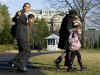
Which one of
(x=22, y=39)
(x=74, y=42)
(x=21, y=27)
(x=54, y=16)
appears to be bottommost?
(x=54, y=16)

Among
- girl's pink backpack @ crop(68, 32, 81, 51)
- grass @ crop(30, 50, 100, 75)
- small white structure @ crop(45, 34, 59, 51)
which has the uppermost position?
Answer: girl's pink backpack @ crop(68, 32, 81, 51)

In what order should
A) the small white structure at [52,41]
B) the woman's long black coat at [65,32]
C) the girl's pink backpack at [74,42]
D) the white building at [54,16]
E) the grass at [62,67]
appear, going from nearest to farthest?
1. the grass at [62,67]
2. the girl's pink backpack at [74,42]
3. the woman's long black coat at [65,32]
4. the white building at [54,16]
5. the small white structure at [52,41]

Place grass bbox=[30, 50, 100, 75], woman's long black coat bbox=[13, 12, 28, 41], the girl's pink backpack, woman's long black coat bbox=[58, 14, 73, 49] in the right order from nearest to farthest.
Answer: woman's long black coat bbox=[13, 12, 28, 41] < grass bbox=[30, 50, 100, 75] < the girl's pink backpack < woman's long black coat bbox=[58, 14, 73, 49]

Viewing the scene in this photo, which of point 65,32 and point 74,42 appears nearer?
point 74,42

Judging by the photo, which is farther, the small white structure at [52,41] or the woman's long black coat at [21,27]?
the small white structure at [52,41]

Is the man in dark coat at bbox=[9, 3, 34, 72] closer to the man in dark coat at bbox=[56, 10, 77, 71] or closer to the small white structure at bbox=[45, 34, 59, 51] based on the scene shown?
the man in dark coat at bbox=[56, 10, 77, 71]

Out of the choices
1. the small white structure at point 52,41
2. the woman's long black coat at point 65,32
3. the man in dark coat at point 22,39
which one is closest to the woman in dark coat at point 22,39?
the man in dark coat at point 22,39

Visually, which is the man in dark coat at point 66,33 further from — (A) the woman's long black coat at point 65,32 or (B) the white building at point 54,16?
(B) the white building at point 54,16

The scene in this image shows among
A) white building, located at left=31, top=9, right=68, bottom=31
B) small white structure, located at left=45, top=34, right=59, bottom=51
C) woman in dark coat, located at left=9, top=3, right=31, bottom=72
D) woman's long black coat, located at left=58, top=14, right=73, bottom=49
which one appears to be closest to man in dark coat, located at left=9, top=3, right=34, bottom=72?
woman in dark coat, located at left=9, top=3, right=31, bottom=72

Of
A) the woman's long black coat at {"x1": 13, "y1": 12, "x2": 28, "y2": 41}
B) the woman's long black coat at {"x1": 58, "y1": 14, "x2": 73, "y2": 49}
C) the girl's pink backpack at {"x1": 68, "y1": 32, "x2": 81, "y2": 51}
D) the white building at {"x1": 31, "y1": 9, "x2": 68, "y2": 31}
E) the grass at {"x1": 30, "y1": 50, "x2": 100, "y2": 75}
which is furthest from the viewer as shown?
the white building at {"x1": 31, "y1": 9, "x2": 68, "y2": 31}

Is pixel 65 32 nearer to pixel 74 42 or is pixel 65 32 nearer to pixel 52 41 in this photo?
pixel 74 42

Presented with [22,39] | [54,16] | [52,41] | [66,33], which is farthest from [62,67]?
[52,41]

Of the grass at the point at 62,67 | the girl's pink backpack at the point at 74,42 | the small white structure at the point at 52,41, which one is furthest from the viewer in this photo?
the small white structure at the point at 52,41

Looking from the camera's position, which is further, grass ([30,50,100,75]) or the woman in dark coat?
grass ([30,50,100,75])
